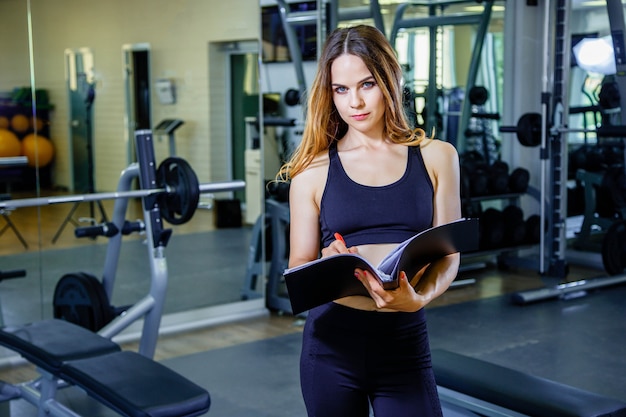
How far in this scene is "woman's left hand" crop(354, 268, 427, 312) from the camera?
137 centimetres

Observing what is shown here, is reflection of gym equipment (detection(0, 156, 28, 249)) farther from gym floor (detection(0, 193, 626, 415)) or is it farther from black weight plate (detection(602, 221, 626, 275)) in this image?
black weight plate (detection(602, 221, 626, 275))

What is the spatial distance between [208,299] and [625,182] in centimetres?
283

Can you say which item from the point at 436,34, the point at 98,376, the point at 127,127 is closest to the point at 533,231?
the point at 436,34

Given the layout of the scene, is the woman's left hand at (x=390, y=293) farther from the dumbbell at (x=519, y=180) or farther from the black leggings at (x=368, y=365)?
the dumbbell at (x=519, y=180)

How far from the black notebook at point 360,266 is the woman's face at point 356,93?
0.77 feet

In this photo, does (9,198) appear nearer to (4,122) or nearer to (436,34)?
(4,122)

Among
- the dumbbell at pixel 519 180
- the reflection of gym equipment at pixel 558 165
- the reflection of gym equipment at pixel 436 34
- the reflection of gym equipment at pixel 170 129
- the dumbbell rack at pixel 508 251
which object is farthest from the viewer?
the dumbbell at pixel 519 180

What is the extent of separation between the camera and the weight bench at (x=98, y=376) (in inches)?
85.0

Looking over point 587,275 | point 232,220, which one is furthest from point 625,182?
point 232,220

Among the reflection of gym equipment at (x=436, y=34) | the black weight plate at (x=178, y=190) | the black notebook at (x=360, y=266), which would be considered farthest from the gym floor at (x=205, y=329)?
the black notebook at (x=360, y=266)

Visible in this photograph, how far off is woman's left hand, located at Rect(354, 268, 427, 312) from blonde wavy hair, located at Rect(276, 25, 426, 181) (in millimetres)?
255

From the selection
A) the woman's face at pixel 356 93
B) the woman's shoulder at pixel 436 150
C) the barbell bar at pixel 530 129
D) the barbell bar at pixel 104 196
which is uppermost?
the woman's face at pixel 356 93

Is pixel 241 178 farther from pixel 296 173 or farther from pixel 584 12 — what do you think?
pixel 296 173

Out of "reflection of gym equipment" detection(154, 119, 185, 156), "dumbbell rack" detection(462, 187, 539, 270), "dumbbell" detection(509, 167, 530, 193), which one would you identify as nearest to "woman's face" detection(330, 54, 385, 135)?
"reflection of gym equipment" detection(154, 119, 185, 156)
